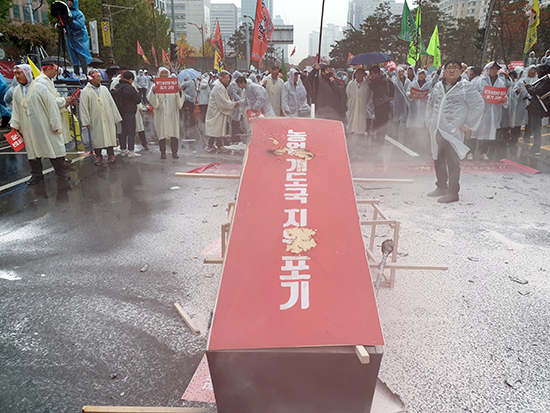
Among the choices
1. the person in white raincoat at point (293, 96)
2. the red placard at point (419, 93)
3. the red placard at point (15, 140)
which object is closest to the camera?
the red placard at point (15, 140)

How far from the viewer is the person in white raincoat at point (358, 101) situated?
31.4 feet

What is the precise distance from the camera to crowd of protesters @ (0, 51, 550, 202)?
5902 millimetres

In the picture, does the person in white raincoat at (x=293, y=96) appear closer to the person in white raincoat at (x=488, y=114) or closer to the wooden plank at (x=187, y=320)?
the person in white raincoat at (x=488, y=114)

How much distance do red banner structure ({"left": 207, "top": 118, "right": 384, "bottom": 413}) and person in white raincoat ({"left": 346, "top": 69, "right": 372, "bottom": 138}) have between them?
741cm

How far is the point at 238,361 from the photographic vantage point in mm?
1861

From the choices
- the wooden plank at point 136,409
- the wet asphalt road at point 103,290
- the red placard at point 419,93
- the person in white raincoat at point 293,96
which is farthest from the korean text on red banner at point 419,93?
the wooden plank at point 136,409

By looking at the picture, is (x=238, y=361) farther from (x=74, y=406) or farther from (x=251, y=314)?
(x=74, y=406)

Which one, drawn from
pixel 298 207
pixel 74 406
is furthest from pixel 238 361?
pixel 74 406

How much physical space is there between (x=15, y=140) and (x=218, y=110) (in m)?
4.39

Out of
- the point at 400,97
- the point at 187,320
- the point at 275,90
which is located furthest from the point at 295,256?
the point at 400,97

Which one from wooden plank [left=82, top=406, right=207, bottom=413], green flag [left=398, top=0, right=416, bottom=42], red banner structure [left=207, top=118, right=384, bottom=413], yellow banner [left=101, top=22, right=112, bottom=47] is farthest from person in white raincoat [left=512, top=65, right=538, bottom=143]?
yellow banner [left=101, top=22, right=112, bottom=47]

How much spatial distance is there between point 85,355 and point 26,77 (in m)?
5.81

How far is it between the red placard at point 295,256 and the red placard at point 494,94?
6483 millimetres

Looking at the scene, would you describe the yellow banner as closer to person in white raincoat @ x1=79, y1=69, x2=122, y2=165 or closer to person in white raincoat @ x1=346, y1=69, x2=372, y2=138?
person in white raincoat @ x1=79, y1=69, x2=122, y2=165
